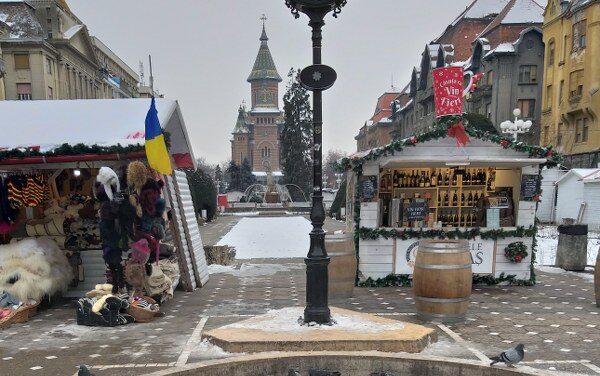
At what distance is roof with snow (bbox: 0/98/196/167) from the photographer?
7504mm

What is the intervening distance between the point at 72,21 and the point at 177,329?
5326 cm

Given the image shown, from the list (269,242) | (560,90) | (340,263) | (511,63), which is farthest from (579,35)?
(340,263)

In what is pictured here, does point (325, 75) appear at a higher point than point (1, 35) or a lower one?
lower

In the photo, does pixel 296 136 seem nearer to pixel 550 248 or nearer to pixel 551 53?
pixel 551 53

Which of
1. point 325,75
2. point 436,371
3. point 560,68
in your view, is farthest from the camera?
point 560,68

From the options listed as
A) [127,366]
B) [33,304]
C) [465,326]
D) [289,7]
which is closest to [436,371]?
[465,326]

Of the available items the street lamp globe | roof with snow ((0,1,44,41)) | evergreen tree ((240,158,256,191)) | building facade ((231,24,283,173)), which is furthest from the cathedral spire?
the street lamp globe

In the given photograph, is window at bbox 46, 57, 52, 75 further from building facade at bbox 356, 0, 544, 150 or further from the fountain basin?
the fountain basin

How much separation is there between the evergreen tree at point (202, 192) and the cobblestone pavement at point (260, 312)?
675 inches

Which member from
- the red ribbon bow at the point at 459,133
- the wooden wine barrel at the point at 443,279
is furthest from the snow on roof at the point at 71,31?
the wooden wine barrel at the point at 443,279

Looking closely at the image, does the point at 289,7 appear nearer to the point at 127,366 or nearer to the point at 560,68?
the point at 127,366

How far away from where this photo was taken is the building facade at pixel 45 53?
39.0 metres

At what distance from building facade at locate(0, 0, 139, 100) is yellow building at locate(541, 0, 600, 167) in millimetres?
41328

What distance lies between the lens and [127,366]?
4859mm
